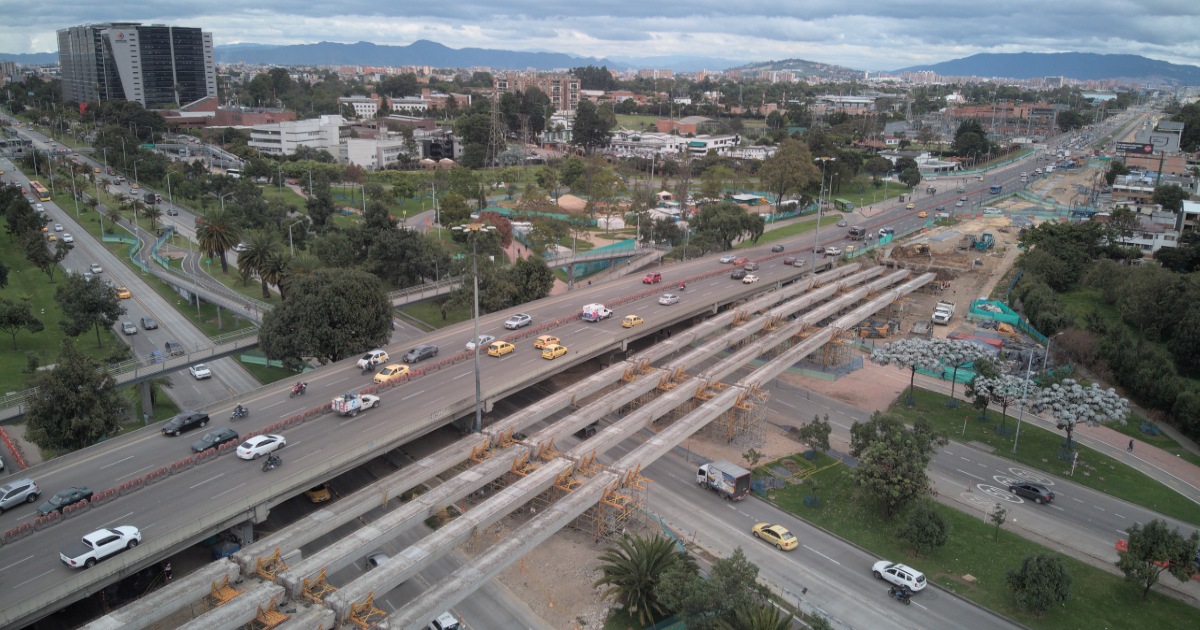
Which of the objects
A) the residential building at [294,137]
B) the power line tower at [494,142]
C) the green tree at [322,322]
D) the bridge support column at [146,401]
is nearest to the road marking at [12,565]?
the bridge support column at [146,401]

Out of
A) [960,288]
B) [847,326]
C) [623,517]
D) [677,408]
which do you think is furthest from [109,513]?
[960,288]

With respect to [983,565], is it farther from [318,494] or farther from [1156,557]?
[318,494]

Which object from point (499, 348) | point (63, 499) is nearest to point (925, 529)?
point (499, 348)

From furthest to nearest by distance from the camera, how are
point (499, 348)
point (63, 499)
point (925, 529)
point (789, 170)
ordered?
point (789, 170), point (499, 348), point (925, 529), point (63, 499)

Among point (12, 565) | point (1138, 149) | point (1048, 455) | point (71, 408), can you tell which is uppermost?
point (1138, 149)

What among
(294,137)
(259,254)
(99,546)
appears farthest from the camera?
(294,137)

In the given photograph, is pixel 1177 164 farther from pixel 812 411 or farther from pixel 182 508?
pixel 182 508

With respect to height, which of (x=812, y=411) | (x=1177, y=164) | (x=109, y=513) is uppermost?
(x=1177, y=164)
